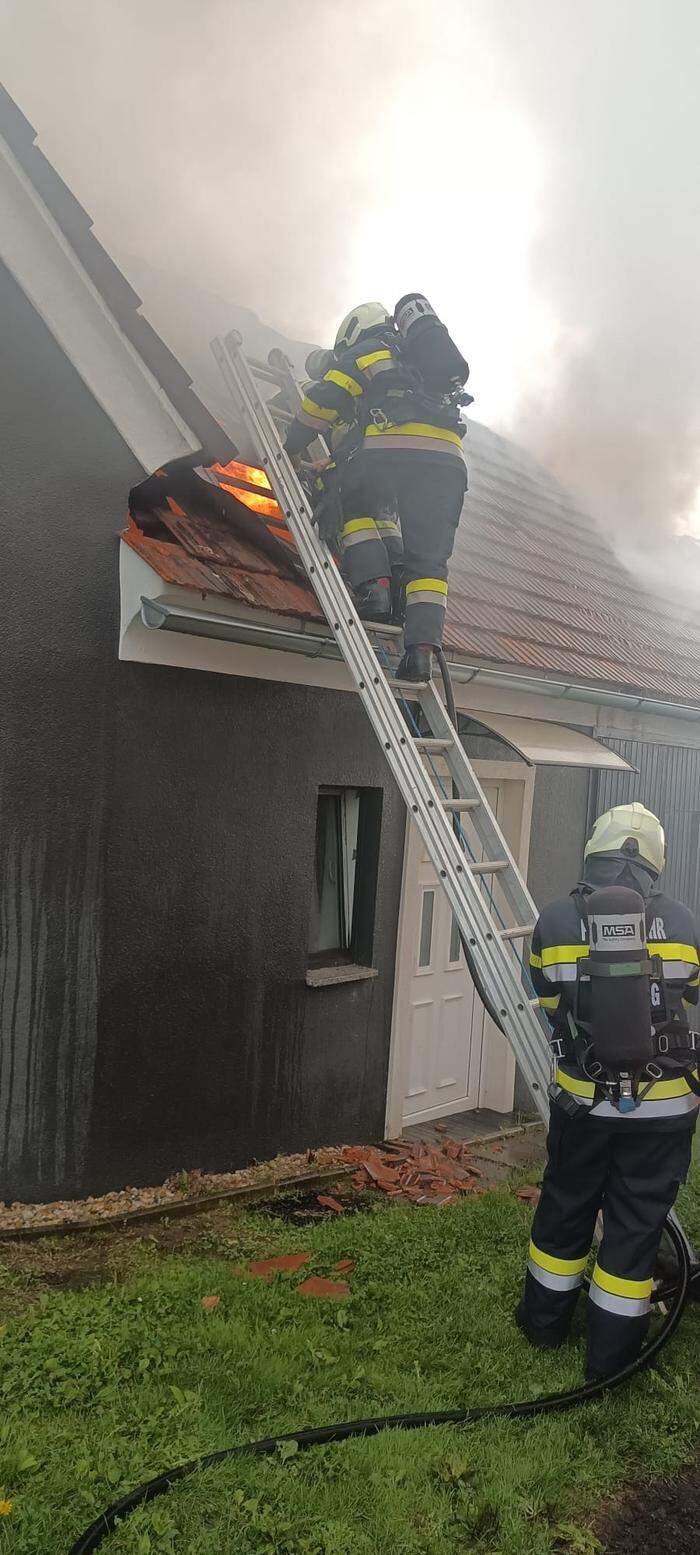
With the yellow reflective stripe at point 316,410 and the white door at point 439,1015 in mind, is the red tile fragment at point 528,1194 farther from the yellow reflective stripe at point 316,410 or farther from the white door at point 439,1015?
the yellow reflective stripe at point 316,410

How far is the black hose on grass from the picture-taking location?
8.95 feet

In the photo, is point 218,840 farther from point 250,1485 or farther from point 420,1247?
point 250,1485

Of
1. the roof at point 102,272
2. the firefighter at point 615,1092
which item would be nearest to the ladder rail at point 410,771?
the firefighter at point 615,1092

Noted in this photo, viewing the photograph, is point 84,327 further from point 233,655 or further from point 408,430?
point 233,655

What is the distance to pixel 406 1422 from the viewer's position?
3252mm

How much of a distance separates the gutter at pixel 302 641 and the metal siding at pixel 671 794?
1.30 meters

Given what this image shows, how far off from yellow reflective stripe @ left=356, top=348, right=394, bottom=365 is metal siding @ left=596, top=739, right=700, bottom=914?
4.32m

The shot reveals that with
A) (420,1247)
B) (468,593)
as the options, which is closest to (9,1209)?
(420,1247)

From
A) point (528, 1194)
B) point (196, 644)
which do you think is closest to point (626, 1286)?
point (528, 1194)

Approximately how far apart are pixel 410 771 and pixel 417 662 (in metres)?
0.63

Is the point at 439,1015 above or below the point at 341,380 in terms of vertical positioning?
below

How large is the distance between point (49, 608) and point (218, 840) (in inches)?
55.9

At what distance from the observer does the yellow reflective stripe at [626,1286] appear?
362 centimetres

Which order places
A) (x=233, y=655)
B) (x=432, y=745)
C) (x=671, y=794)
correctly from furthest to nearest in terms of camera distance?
(x=671, y=794) → (x=233, y=655) → (x=432, y=745)
